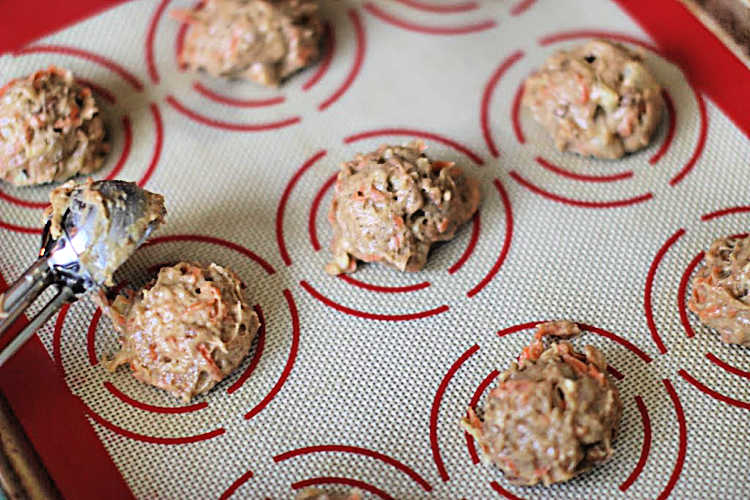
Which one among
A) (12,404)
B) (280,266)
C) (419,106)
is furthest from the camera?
(419,106)

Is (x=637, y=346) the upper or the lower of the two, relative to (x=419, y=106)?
lower

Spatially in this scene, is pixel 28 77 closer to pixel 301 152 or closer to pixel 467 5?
pixel 301 152

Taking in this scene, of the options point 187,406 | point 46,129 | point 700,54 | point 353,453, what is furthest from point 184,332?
point 700,54

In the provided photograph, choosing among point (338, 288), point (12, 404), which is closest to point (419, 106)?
point (338, 288)

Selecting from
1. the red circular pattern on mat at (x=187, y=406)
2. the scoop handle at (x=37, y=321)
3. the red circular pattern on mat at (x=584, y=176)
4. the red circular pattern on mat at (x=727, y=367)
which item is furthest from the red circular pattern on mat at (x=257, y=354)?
the red circular pattern on mat at (x=727, y=367)

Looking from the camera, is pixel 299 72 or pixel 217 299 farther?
pixel 299 72

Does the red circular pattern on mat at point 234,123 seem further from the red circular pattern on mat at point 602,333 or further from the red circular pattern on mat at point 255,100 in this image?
the red circular pattern on mat at point 602,333
